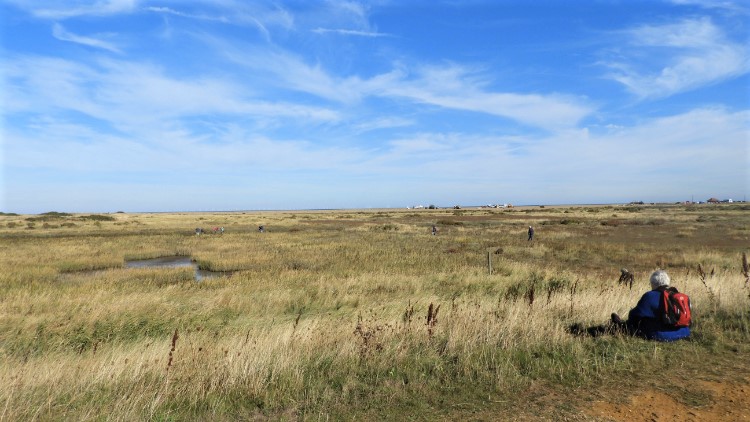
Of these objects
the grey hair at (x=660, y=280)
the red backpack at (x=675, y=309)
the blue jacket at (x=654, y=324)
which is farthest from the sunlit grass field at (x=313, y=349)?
the grey hair at (x=660, y=280)

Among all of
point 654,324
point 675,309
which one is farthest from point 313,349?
point 675,309

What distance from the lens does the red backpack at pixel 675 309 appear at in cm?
607

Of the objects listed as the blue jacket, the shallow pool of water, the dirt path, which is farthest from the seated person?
the shallow pool of water

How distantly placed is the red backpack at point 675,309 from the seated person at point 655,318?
62 millimetres

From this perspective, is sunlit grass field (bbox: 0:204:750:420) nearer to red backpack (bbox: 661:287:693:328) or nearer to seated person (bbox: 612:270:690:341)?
seated person (bbox: 612:270:690:341)

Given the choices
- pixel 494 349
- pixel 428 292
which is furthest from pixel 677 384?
pixel 428 292

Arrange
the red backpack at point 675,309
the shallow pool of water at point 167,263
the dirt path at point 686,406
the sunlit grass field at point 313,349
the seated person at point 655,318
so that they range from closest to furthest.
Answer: the dirt path at point 686,406
the sunlit grass field at point 313,349
the red backpack at point 675,309
the seated person at point 655,318
the shallow pool of water at point 167,263

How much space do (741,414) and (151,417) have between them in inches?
243

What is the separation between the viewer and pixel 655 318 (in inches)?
249

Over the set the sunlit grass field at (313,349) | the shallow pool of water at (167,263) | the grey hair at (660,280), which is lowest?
the shallow pool of water at (167,263)

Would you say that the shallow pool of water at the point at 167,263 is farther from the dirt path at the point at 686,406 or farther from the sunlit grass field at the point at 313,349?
the dirt path at the point at 686,406

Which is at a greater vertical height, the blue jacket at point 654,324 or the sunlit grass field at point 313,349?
the blue jacket at point 654,324

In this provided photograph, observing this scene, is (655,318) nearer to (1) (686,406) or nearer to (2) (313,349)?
(1) (686,406)

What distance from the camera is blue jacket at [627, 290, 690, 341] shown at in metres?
6.28
